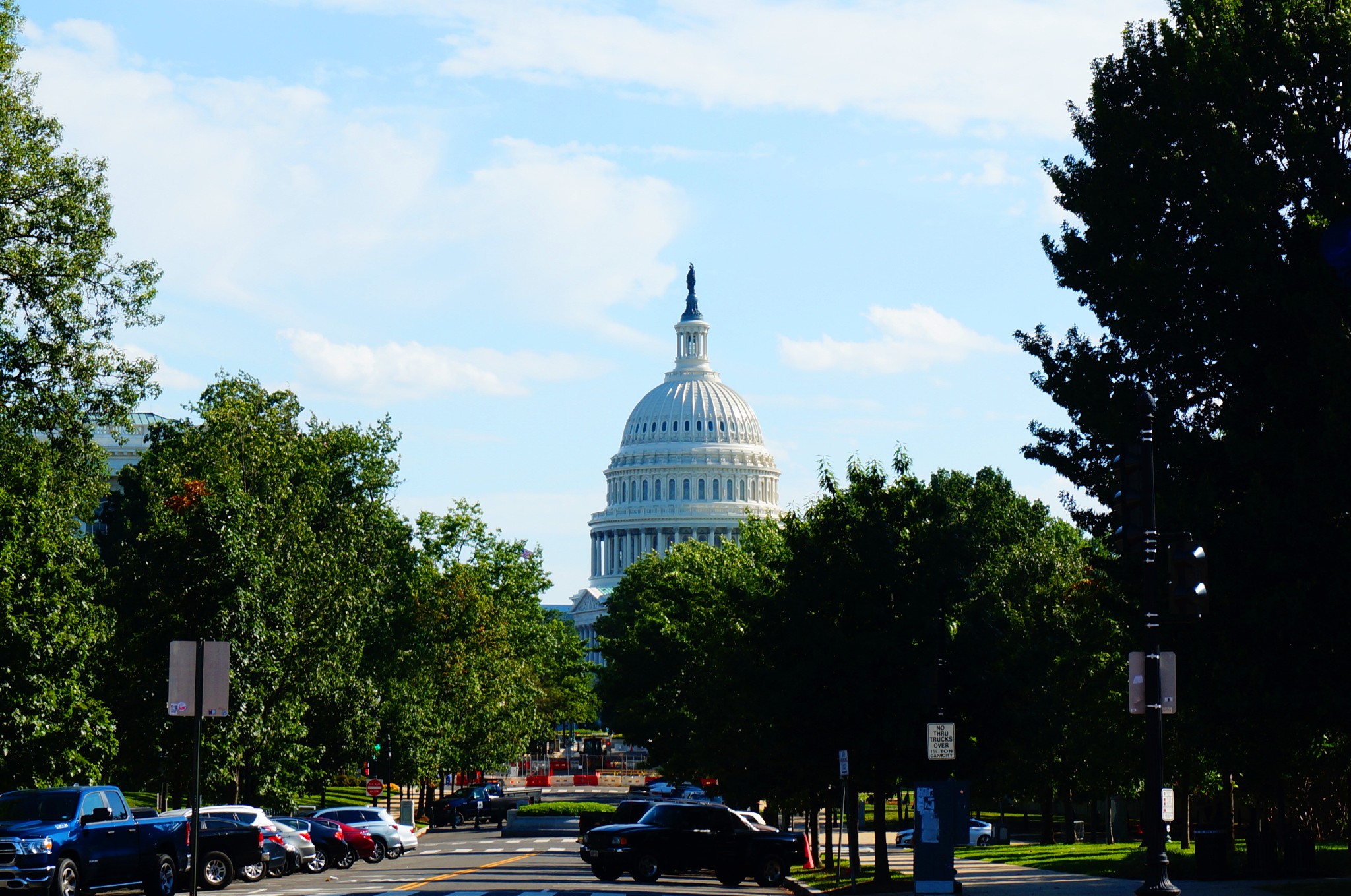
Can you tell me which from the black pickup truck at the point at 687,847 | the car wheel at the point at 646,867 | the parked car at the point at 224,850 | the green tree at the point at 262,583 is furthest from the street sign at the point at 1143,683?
the green tree at the point at 262,583

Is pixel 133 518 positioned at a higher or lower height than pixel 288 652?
higher

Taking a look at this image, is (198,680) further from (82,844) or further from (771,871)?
(771,871)

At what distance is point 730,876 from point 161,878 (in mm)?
12851

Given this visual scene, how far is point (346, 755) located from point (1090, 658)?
78.4ft

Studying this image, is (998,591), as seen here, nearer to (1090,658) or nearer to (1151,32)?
(1090,658)

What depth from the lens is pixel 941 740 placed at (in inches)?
1061

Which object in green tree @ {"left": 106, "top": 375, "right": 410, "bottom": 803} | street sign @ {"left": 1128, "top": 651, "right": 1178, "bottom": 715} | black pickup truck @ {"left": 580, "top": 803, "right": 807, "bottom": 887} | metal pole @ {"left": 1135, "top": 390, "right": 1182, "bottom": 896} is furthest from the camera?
green tree @ {"left": 106, "top": 375, "right": 410, "bottom": 803}

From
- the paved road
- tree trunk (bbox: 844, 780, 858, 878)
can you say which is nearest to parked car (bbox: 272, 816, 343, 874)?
the paved road

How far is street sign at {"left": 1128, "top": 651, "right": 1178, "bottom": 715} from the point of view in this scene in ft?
61.4

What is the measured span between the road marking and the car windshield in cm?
535

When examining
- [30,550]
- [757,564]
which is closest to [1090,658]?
[757,564]

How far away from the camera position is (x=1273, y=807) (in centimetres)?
4209

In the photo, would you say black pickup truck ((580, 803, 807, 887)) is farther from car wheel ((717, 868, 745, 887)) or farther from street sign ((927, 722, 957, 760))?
street sign ((927, 722, 957, 760))

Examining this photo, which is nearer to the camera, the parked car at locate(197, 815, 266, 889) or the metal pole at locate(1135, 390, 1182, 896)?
the metal pole at locate(1135, 390, 1182, 896)
